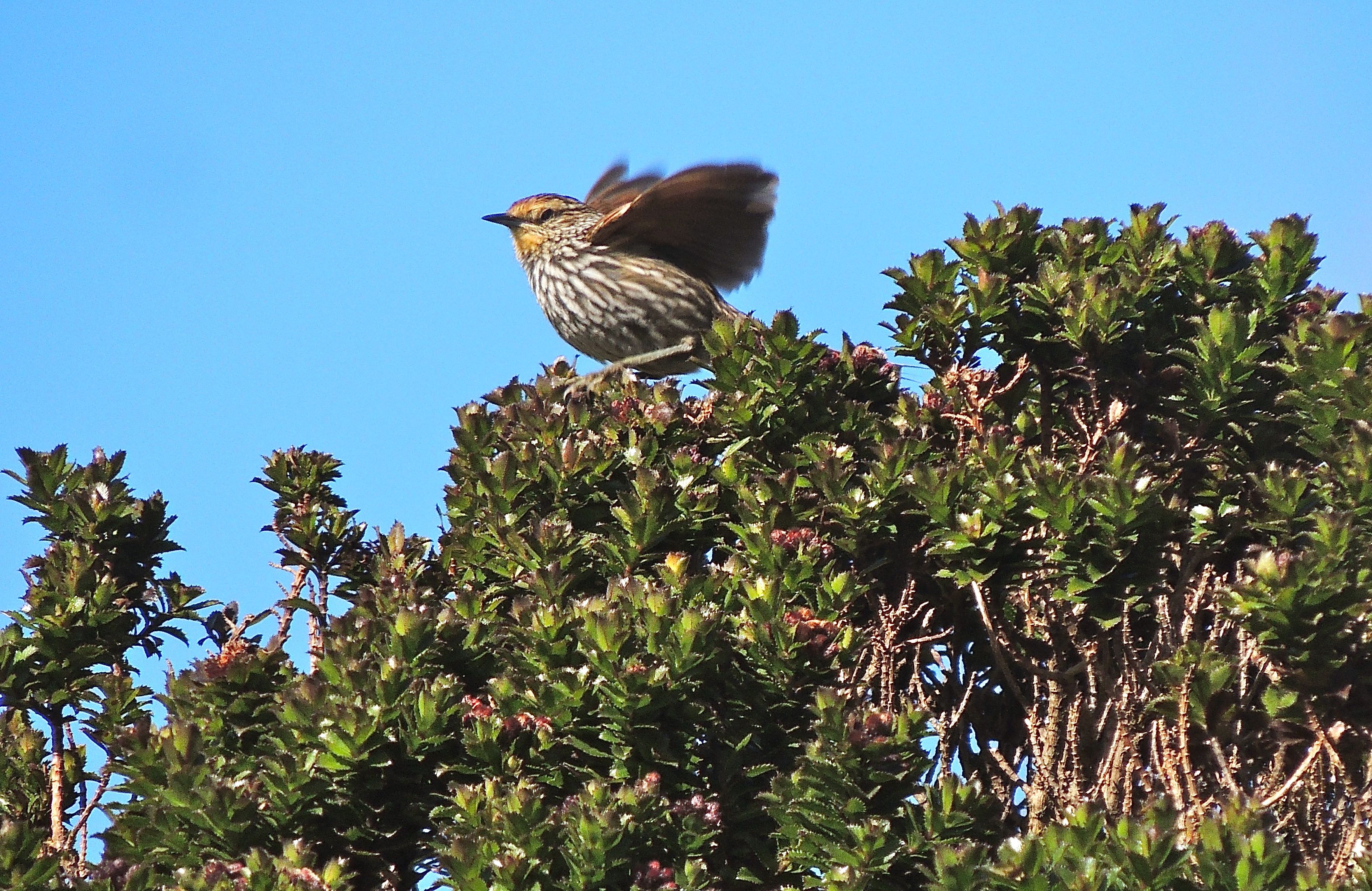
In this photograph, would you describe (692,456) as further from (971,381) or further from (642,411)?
(971,381)

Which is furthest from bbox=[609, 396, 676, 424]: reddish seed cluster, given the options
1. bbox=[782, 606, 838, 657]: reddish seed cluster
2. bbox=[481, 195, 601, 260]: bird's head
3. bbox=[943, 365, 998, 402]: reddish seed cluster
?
bbox=[481, 195, 601, 260]: bird's head

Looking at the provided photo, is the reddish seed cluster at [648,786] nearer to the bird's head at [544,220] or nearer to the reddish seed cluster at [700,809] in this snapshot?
the reddish seed cluster at [700,809]

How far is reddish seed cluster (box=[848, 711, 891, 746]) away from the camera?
4027mm

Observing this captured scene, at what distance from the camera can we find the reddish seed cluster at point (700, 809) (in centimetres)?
418

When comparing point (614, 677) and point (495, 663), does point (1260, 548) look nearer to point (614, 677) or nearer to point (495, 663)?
point (614, 677)

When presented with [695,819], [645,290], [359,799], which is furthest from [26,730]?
[645,290]

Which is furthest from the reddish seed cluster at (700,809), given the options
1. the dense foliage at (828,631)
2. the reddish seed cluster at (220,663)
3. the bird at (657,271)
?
the bird at (657,271)

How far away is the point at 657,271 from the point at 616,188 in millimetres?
1349

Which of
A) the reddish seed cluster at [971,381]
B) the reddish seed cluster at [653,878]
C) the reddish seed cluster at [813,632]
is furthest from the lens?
the reddish seed cluster at [971,381]

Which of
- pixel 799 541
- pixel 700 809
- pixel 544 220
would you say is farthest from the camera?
pixel 544 220

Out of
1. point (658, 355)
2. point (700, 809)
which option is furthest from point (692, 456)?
point (658, 355)

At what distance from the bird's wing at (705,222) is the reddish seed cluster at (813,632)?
418cm

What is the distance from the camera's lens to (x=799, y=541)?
4.85m

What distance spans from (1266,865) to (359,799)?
2362 mm
